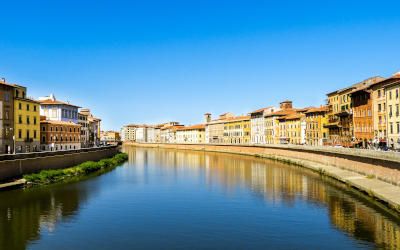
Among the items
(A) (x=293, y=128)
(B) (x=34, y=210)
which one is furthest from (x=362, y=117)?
(B) (x=34, y=210)

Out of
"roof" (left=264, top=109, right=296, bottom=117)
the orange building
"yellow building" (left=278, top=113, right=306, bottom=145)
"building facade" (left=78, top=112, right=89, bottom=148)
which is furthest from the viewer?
"roof" (left=264, top=109, right=296, bottom=117)

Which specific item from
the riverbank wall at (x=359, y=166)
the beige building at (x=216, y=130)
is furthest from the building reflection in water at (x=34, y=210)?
the beige building at (x=216, y=130)

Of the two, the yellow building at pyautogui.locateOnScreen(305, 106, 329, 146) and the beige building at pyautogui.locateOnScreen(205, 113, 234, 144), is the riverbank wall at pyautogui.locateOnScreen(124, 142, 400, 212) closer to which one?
the yellow building at pyautogui.locateOnScreen(305, 106, 329, 146)

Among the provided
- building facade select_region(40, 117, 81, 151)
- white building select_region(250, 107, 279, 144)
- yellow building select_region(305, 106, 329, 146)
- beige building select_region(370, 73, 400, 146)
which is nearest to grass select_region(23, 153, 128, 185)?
building facade select_region(40, 117, 81, 151)

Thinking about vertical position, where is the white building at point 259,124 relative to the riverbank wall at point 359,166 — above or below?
above

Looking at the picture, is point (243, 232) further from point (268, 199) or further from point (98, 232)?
point (268, 199)

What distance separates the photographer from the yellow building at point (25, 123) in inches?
2680

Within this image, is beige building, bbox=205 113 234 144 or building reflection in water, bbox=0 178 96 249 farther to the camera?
beige building, bbox=205 113 234 144

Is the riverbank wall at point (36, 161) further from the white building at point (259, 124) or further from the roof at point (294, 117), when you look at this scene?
the white building at point (259, 124)

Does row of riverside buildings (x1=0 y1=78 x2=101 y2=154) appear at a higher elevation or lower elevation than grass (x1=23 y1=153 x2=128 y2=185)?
higher

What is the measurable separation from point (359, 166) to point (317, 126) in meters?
52.2

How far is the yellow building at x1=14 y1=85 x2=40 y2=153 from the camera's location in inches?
2680

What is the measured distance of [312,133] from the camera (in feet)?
340

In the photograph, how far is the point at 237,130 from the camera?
160500mm
